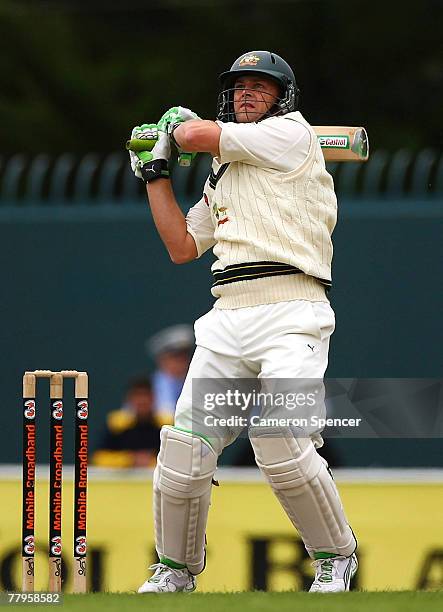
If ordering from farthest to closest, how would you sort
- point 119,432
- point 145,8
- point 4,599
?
point 145,8
point 119,432
point 4,599

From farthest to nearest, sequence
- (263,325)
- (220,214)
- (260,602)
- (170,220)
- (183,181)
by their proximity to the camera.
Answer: (183,181)
(170,220)
(220,214)
(263,325)
(260,602)

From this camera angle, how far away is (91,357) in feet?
33.6

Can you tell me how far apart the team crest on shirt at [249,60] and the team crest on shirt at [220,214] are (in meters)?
0.52

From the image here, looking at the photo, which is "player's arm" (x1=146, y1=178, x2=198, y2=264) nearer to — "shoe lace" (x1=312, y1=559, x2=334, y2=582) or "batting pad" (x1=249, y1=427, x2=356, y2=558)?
"batting pad" (x1=249, y1=427, x2=356, y2=558)

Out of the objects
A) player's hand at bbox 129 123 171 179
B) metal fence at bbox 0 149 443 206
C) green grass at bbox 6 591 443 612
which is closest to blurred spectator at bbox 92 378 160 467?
metal fence at bbox 0 149 443 206

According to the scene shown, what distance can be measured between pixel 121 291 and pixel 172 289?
327mm

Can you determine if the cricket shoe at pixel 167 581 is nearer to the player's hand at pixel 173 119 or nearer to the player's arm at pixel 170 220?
the player's arm at pixel 170 220

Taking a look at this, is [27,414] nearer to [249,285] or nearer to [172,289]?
[249,285]

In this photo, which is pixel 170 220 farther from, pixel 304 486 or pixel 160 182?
pixel 304 486

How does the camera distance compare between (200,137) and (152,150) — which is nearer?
(200,137)

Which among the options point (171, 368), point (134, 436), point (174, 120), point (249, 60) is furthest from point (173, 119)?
point (171, 368)

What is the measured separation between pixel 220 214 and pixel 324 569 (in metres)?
1.31

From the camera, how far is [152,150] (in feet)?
19.1

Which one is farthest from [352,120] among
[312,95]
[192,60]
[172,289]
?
[172,289]
